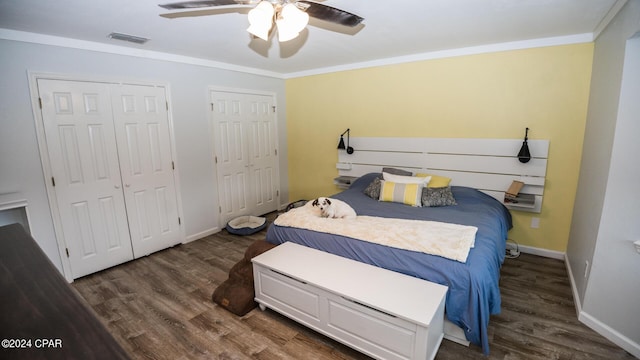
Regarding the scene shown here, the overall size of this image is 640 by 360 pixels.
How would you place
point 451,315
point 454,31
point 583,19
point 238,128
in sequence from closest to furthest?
point 451,315
point 583,19
point 454,31
point 238,128

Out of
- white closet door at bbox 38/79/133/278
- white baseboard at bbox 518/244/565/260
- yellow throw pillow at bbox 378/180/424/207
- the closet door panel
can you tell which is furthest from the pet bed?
white baseboard at bbox 518/244/565/260

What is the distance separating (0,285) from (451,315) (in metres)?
2.19

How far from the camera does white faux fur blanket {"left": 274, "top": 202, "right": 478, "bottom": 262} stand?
2092 millimetres

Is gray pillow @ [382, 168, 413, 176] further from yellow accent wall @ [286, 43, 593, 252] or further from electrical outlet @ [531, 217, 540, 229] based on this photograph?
electrical outlet @ [531, 217, 540, 229]

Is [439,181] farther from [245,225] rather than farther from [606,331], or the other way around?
[245,225]

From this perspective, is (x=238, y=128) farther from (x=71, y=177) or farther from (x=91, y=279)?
(x=91, y=279)

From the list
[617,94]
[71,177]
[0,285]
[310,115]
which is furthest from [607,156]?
[71,177]

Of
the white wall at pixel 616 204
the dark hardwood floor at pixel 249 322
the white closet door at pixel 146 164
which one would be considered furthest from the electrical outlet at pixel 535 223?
the white closet door at pixel 146 164

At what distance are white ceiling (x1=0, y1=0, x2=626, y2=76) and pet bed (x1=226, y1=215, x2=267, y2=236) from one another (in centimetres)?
227

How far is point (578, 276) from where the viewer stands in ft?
8.30

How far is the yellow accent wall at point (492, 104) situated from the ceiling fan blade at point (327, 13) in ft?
7.07

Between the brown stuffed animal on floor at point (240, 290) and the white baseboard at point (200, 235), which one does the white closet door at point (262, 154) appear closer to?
the white baseboard at point (200, 235)

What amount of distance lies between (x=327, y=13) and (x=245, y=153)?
3076 mm

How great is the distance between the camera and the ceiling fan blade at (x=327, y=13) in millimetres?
1665
